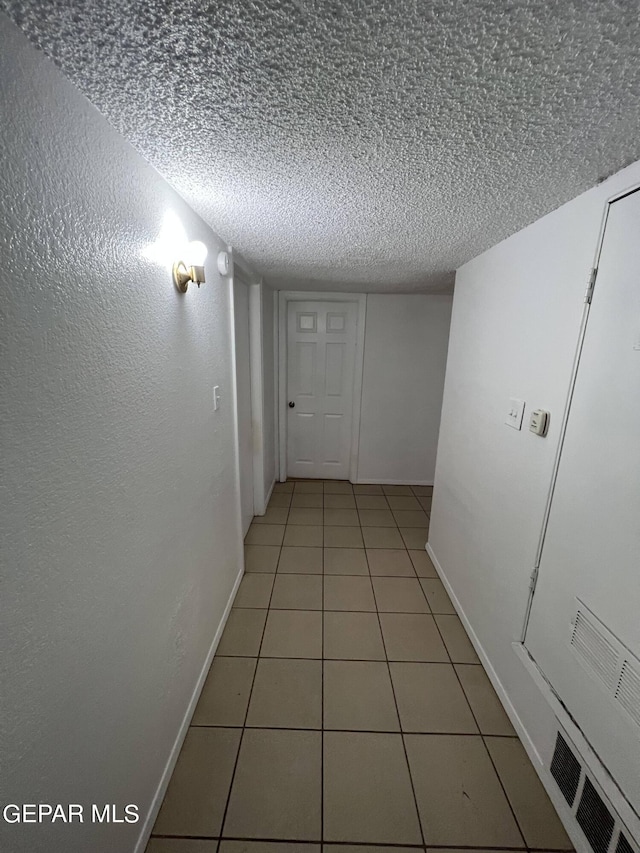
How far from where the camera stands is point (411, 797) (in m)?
1.12

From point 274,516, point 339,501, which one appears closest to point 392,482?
point 339,501

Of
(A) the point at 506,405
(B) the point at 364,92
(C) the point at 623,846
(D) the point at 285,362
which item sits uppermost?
(B) the point at 364,92

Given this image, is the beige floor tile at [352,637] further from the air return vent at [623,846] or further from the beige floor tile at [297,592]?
the air return vent at [623,846]

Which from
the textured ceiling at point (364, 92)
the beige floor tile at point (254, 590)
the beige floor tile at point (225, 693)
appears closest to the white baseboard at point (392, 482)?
the beige floor tile at point (254, 590)

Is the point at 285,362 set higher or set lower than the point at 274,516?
higher

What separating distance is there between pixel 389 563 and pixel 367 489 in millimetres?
1273

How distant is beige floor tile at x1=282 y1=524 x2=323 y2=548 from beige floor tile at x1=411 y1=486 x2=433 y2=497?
4.34 feet

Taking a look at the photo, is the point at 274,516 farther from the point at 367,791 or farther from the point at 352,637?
the point at 367,791

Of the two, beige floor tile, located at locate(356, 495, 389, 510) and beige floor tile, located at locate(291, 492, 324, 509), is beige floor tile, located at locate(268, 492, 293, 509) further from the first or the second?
beige floor tile, located at locate(356, 495, 389, 510)

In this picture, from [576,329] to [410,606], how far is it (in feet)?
5.67

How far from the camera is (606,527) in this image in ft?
3.07

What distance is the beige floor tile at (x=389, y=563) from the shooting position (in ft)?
7.48

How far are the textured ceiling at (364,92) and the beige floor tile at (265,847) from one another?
202 centimetres

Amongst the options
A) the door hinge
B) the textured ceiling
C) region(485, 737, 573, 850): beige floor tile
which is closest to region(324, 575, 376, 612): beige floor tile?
region(485, 737, 573, 850): beige floor tile
